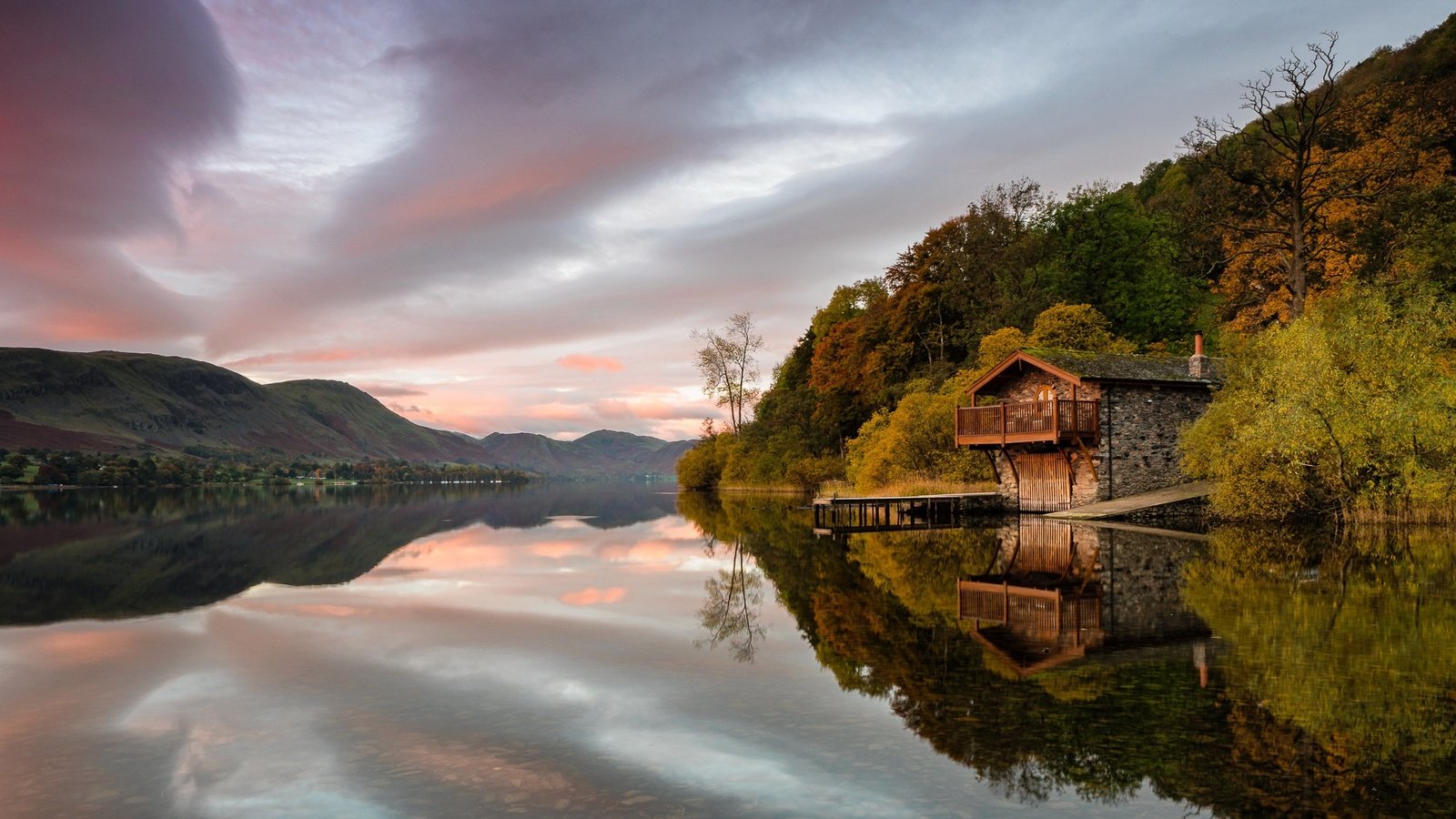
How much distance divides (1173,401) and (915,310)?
90.0ft

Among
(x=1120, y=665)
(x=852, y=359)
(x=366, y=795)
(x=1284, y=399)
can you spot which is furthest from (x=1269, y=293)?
(x=366, y=795)

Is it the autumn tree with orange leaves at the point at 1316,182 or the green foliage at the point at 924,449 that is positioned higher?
the autumn tree with orange leaves at the point at 1316,182

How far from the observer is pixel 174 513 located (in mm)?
57406

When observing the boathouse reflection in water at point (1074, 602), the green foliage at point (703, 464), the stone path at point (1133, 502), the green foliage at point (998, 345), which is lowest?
the boathouse reflection in water at point (1074, 602)

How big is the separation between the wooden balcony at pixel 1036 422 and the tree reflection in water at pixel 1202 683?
15.2m

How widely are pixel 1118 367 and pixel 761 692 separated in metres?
29.8

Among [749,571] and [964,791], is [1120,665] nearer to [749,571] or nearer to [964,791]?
[964,791]

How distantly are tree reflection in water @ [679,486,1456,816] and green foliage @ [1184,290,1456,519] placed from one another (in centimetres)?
908

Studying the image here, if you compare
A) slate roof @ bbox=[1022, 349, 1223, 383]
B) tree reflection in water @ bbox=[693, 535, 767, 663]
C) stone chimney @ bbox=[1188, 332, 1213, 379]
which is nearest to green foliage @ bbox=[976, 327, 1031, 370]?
slate roof @ bbox=[1022, 349, 1223, 383]

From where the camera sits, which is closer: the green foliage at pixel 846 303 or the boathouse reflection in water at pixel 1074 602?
the boathouse reflection in water at pixel 1074 602

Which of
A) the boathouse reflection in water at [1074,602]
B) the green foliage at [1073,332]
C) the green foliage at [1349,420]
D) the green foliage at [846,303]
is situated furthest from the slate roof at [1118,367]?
the green foliage at [846,303]

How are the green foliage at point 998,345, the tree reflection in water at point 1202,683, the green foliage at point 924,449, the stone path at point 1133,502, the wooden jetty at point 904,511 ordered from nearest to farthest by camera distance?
the tree reflection in water at point 1202,683 → the stone path at point 1133,502 → the wooden jetty at point 904,511 → the green foliage at point 924,449 → the green foliage at point 998,345

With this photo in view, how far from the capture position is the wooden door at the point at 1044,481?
36.0m

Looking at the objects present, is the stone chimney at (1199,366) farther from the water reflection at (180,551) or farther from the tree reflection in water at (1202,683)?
the water reflection at (180,551)
